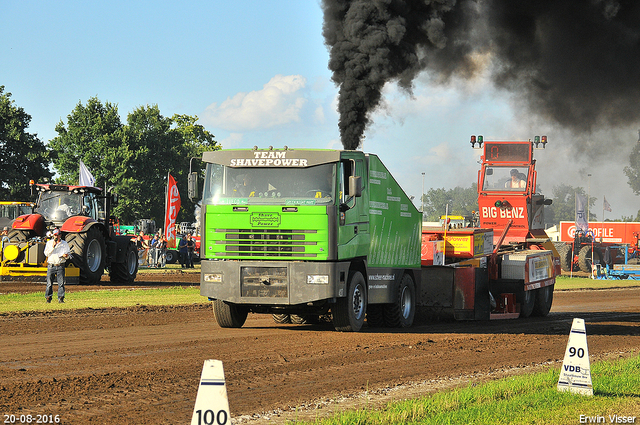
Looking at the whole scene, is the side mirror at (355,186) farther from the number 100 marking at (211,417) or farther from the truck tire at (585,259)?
the truck tire at (585,259)

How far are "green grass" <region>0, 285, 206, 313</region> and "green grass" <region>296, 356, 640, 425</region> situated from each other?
10.9 m

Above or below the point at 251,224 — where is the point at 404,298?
below

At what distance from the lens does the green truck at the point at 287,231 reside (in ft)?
39.7

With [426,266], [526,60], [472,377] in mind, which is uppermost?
[526,60]

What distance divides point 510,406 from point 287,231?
18.6 feet

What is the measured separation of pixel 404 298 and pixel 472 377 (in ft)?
18.2

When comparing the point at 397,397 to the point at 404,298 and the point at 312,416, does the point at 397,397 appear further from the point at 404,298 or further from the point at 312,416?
the point at 404,298

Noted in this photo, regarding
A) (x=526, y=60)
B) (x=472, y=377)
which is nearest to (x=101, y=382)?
(x=472, y=377)

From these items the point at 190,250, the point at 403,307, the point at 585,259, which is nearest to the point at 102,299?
the point at 403,307

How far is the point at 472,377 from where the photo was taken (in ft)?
30.3

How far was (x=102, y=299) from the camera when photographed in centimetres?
1859

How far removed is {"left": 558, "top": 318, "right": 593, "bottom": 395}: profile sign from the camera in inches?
298

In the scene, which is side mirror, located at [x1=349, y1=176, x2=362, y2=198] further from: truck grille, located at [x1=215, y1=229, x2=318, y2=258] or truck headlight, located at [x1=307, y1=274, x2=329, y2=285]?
truck headlight, located at [x1=307, y1=274, x2=329, y2=285]

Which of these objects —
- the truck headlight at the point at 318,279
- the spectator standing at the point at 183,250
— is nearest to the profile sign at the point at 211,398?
the truck headlight at the point at 318,279
